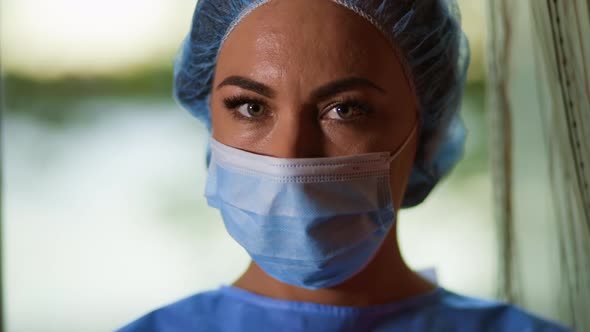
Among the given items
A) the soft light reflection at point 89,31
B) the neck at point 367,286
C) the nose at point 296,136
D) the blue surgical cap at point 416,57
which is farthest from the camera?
the soft light reflection at point 89,31

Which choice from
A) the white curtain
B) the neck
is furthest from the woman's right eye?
the white curtain

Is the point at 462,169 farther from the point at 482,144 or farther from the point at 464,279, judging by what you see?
the point at 464,279

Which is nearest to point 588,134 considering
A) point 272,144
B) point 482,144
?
point 272,144

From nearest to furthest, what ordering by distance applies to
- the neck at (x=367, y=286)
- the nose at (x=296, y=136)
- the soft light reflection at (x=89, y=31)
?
the nose at (x=296, y=136), the neck at (x=367, y=286), the soft light reflection at (x=89, y=31)

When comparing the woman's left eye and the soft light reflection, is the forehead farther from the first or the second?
the soft light reflection

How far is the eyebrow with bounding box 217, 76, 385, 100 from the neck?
0.40 metres

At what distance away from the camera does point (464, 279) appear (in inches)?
101

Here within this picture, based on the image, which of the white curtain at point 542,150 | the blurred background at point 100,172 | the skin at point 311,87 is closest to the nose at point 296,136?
the skin at point 311,87

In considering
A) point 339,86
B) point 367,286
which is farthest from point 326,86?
point 367,286

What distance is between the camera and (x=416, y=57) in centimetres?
147

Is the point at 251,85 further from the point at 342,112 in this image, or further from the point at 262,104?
the point at 342,112

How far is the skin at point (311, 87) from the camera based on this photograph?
1312 mm

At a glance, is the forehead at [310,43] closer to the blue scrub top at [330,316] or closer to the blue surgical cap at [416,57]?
the blue surgical cap at [416,57]

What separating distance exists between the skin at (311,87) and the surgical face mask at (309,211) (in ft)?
0.11
